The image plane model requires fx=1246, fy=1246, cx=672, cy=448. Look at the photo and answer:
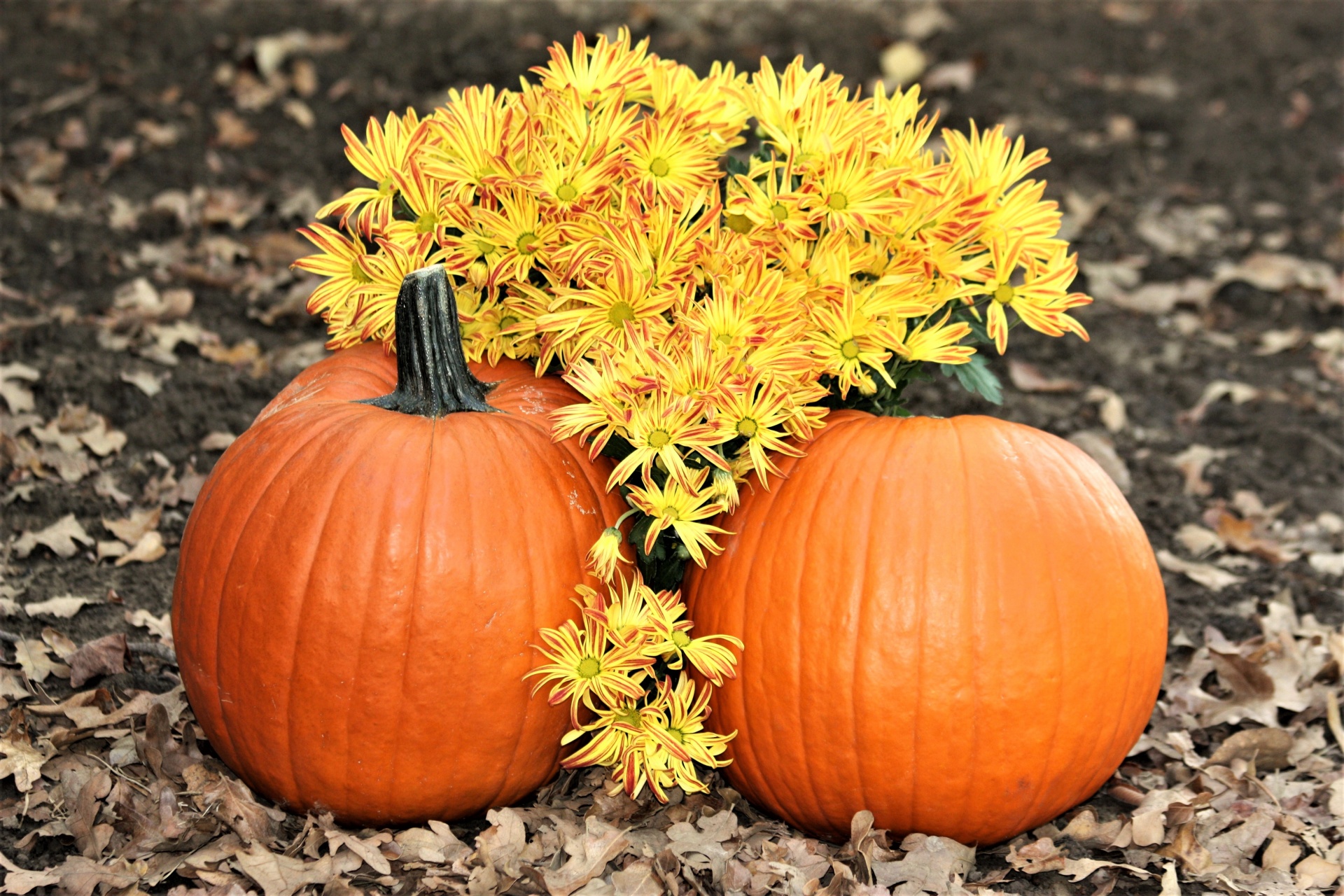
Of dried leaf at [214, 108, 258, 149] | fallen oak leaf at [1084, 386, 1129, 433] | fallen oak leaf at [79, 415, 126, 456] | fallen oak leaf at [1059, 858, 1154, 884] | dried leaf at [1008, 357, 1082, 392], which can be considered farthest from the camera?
dried leaf at [214, 108, 258, 149]

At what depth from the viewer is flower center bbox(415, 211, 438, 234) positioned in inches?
101

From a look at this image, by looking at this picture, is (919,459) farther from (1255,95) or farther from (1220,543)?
(1255,95)

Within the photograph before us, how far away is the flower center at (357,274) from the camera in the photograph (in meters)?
2.61

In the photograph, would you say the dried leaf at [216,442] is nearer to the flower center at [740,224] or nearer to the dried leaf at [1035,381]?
the flower center at [740,224]

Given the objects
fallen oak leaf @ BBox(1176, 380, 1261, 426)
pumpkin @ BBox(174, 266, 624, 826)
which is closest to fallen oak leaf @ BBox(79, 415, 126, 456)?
pumpkin @ BBox(174, 266, 624, 826)

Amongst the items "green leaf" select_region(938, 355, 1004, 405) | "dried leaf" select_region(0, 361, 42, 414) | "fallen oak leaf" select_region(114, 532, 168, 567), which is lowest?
"fallen oak leaf" select_region(114, 532, 168, 567)

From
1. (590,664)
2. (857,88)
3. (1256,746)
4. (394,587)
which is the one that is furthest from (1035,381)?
(394,587)

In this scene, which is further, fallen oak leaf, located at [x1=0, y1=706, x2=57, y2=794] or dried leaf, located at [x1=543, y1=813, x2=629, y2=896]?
fallen oak leaf, located at [x1=0, y1=706, x2=57, y2=794]

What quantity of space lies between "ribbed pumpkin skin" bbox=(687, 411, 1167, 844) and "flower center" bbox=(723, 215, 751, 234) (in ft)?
1.49

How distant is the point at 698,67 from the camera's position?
640cm

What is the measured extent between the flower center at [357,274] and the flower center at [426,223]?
5.7 inches

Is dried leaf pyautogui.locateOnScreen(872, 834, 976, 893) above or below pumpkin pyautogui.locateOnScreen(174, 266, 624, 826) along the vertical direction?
below

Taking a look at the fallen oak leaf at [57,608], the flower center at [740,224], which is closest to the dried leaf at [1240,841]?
the flower center at [740,224]

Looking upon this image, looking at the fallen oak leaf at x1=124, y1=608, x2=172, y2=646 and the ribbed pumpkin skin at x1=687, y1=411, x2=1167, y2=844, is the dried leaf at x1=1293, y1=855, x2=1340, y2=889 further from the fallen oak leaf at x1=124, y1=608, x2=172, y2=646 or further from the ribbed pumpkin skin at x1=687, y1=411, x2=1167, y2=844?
the fallen oak leaf at x1=124, y1=608, x2=172, y2=646
